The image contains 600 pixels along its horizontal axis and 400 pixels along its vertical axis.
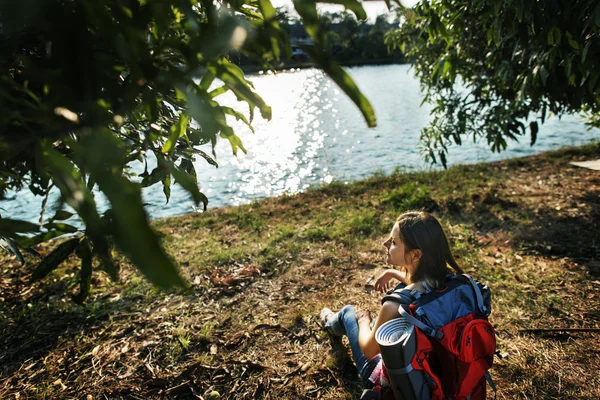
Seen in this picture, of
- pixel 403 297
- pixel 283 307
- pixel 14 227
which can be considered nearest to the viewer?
pixel 14 227

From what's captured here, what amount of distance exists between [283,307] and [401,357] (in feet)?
5.64

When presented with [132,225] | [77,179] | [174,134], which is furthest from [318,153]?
[132,225]

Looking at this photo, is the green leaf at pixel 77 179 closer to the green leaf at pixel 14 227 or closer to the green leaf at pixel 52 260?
the green leaf at pixel 14 227

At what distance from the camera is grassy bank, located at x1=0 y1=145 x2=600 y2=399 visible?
98.8 inches

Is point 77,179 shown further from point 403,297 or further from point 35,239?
point 403,297

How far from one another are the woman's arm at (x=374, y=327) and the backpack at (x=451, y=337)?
4 cm

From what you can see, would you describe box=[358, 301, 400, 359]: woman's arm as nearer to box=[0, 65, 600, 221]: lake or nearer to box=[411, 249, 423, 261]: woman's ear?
box=[411, 249, 423, 261]: woman's ear

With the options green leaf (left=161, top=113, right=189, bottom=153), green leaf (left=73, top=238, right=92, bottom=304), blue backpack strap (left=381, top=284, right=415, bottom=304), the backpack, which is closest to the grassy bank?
the backpack

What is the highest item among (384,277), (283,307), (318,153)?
(384,277)

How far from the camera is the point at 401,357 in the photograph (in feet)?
5.49

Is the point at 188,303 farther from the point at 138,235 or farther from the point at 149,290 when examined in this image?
the point at 138,235

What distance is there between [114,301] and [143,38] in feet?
10.6

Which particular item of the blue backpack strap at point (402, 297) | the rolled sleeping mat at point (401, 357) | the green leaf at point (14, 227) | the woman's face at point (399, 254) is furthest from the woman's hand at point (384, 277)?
the green leaf at point (14, 227)

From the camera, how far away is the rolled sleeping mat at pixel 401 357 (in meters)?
1.67
